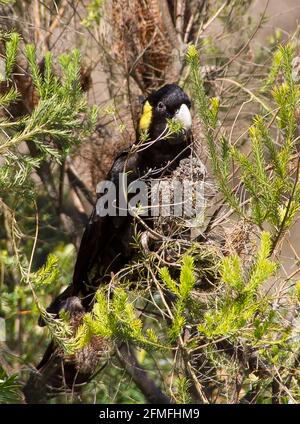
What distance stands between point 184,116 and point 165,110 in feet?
0.41

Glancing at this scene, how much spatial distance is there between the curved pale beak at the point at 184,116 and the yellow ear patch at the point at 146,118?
16 centimetres

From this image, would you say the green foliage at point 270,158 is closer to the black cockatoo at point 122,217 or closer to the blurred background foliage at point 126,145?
the blurred background foliage at point 126,145

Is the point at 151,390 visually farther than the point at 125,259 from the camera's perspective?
Yes

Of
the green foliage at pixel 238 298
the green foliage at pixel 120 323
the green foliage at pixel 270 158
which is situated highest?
the green foliage at pixel 270 158

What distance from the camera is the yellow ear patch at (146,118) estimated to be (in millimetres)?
3344

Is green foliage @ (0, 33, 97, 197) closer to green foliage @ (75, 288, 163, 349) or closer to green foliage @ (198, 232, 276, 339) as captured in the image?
green foliage @ (75, 288, 163, 349)

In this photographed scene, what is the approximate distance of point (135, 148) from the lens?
2.71 meters

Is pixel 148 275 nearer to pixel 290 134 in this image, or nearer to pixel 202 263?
pixel 202 263

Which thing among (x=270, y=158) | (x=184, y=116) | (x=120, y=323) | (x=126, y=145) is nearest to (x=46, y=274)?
(x=120, y=323)

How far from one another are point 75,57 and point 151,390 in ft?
5.97

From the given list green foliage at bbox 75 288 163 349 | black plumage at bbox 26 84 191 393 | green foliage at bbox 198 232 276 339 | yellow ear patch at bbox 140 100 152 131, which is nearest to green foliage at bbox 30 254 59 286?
green foliage at bbox 75 288 163 349

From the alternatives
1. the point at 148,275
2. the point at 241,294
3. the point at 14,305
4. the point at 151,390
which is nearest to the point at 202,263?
the point at 148,275

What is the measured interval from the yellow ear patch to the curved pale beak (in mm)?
163

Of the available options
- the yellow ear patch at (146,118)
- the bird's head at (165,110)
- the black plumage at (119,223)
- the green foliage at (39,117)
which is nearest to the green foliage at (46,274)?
the green foliage at (39,117)
